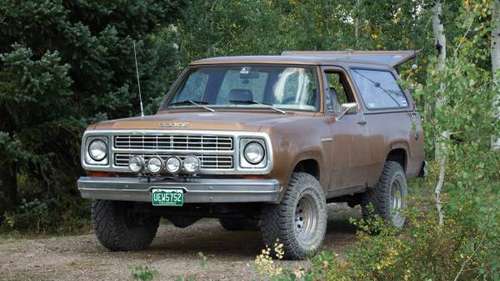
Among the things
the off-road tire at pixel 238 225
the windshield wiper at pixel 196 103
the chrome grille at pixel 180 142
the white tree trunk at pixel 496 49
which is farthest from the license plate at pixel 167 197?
the white tree trunk at pixel 496 49

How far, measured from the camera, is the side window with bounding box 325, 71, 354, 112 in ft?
33.2

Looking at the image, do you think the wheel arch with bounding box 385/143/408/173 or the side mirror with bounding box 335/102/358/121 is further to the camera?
the wheel arch with bounding box 385/143/408/173

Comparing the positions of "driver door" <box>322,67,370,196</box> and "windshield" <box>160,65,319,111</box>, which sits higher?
"windshield" <box>160,65,319,111</box>

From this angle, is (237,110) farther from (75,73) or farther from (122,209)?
(75,73)

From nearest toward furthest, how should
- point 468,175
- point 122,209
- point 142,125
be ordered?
point 468,175, point 142,125, point 122,209

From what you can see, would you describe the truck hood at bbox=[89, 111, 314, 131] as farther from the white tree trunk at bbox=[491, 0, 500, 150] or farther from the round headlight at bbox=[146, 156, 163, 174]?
the white tree trunk at bbox=[491, 0, 500, 150]

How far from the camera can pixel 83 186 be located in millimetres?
9297

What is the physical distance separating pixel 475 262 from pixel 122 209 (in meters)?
4.45

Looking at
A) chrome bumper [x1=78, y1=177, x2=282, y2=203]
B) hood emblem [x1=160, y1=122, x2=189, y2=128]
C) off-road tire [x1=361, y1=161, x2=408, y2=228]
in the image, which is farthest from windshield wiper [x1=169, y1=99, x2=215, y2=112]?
off-road tire [x1=361, y1=161, x2=408, y2=228]

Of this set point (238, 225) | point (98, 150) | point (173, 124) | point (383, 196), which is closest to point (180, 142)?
point (173, 124)

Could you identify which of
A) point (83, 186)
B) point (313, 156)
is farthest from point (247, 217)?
point (83, 186)

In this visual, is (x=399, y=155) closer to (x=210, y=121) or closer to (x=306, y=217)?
(x=306, y=217)

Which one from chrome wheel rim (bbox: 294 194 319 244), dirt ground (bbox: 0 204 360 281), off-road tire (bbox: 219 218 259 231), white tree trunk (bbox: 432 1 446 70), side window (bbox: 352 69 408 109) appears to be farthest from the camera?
white tree trunk (bbox: 432 1 446 70)

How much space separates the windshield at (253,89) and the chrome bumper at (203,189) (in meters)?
1.31
